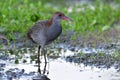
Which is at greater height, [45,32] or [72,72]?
[45,32]

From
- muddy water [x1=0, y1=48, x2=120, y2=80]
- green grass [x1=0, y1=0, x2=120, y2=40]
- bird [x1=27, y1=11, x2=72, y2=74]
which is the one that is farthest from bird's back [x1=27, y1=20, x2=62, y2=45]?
green grass [x1=0, y1=0, x2=120, y2=40]

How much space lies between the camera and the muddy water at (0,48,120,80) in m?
9.77

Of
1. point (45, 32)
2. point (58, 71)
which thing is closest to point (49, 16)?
point (45, 32)

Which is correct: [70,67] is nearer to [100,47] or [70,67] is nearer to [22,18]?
[100,47]

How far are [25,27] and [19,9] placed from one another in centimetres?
138

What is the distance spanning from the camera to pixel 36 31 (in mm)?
11203

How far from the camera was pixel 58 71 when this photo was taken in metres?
10.3

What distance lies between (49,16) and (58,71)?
16.4 ft

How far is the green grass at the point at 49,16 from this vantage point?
45.1ft

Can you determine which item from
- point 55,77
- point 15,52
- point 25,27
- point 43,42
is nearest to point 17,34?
point 25,27

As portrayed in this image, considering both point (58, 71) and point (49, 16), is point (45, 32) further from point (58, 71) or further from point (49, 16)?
point (49, 16)

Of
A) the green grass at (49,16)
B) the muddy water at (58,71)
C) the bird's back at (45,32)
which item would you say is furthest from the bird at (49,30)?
the green grass at (49,16)

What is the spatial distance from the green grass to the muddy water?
7.15 ft

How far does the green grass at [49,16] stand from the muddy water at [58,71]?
2.18m
